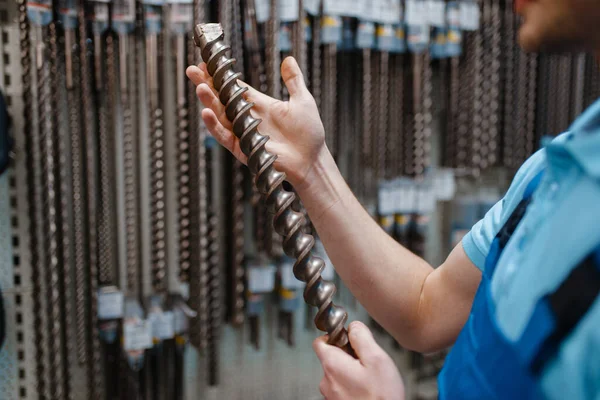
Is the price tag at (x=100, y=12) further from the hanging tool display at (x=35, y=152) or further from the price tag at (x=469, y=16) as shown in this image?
Result: the price tag at (x=469, y=16)

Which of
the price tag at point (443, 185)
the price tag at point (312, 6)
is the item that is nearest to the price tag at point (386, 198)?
the price tag at point (443, 185)

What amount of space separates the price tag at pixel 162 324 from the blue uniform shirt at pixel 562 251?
102 centimetres

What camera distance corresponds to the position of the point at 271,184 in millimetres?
670

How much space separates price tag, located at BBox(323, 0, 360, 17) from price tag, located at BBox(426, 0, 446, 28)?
0.30 meters

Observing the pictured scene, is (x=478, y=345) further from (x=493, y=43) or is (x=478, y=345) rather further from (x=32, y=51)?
(x=493, y=43)

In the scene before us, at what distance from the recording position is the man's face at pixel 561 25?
508 mm

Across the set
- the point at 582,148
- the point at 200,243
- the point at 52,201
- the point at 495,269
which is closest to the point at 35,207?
the point at 52,201

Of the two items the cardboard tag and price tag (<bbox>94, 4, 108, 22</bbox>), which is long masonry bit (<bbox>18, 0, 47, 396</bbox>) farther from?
the cardboard tag

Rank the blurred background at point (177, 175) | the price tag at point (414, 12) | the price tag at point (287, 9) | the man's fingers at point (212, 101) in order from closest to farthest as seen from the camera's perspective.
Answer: the man's fingers at point (212, 101), the blurred background at point (177, 175), the price tag at point (287, 9), the price tag at point (414, 12)

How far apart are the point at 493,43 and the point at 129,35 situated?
122 centimetres

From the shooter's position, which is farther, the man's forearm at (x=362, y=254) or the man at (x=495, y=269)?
the man's forearm at (x=362, y=254)

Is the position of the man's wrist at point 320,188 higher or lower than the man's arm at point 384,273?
higher

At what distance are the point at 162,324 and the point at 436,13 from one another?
1259 millimetres

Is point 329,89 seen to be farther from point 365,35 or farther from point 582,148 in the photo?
point 582,148
